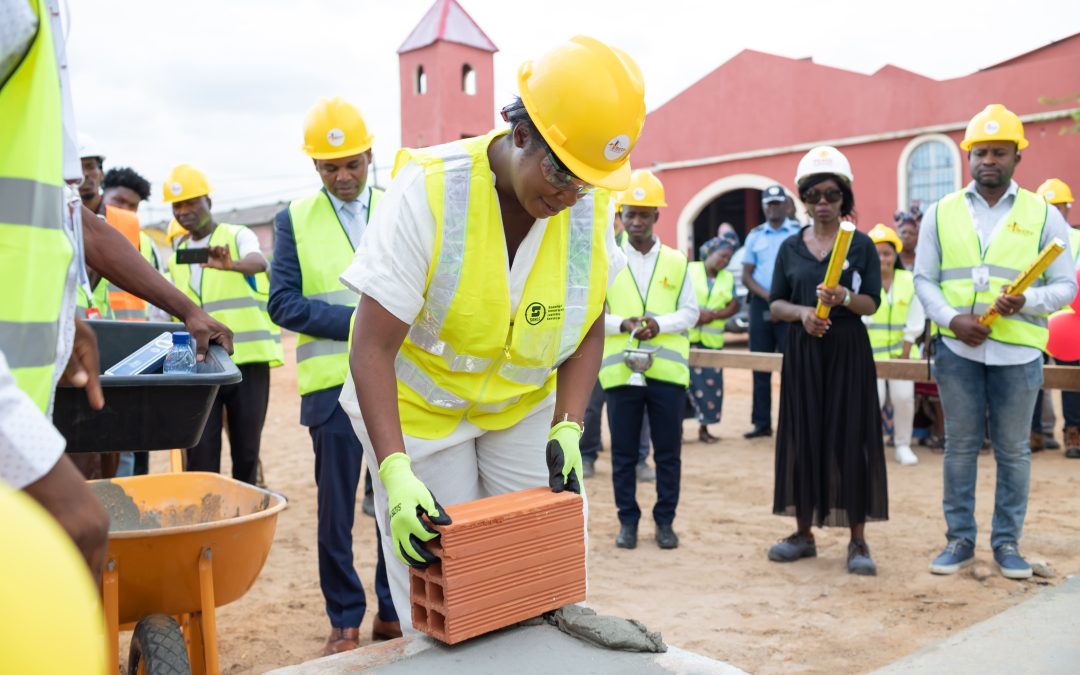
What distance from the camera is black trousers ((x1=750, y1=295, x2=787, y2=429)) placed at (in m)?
9.88

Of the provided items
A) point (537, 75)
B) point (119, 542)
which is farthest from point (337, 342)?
point (537, 75)

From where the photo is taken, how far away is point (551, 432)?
3033 millimetres

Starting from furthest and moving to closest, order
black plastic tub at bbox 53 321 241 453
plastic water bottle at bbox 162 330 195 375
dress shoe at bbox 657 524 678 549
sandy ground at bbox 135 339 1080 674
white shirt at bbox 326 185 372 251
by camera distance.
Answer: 1. dress shoe at bbox 657 524 678 549
2. white shirt at bbox 326 185 372 251
3. sandy ground at bbox 135 339 1080 674
4. plastic water bottle at bbox 162 330 195 375
5. black plastic tub at bbox 53 321 241 453

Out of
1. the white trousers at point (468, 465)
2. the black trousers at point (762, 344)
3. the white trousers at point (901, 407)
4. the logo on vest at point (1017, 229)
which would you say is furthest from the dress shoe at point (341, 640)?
the black trousers at point (762, 344)

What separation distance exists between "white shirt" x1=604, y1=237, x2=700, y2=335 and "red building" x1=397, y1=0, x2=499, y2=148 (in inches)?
939

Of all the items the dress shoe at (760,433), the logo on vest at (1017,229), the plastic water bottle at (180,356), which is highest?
the logo on vest at (1017,229)

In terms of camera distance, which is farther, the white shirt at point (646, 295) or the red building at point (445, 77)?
the red building at point (445, 77)

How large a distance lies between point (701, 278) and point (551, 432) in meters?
6.91

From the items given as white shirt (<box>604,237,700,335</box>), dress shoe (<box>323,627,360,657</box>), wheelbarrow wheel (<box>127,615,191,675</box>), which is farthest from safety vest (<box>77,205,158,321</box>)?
wheelbarrow wheel (<box>127,615,191,675</box>)

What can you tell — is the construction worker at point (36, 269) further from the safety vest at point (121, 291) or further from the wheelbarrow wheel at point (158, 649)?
the safety vest at point (121, 291)

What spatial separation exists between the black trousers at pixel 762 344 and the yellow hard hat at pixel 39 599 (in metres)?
8.94

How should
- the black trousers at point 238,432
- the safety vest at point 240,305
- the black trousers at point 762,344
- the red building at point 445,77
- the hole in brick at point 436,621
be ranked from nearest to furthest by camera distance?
1. the hole in brick at point 436,621
2. the black trousers at point 238,432
3. the safety vest at point 240,305
4. the black trousers at point 762,344
5. the red building at point 445,77

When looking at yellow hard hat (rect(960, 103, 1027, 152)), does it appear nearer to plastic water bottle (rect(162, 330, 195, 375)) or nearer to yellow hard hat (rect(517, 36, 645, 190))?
yellow hard hat (rect(517, 36, 645, 190))

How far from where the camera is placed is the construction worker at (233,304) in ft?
18.8
